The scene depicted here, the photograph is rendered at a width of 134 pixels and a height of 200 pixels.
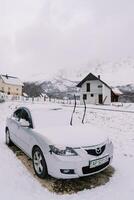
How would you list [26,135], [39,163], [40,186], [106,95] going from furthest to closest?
[106,95], [26,135], [39,163], [40,186]

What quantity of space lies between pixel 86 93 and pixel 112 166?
44694 mm

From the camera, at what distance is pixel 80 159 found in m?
4.26

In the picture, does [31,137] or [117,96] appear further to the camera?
[117,96]

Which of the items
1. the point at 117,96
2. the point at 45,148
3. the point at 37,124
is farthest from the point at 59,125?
the point at 117,96

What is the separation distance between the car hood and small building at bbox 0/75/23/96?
2652 inches

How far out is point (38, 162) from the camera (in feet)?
15.9

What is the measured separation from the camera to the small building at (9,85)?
70625 millimetres

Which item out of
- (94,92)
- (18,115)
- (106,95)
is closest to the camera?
(18,115)

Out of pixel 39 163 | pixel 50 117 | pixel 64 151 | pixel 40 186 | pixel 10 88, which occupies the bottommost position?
pixel 40 186

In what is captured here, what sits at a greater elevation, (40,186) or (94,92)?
(94,92)

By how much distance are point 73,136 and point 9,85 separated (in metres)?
69.7

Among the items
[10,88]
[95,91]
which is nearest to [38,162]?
[95,91]

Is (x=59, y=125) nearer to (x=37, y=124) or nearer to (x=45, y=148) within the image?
(x=37, y=124)

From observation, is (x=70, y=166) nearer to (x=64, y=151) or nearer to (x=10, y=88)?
(x=64, y=151)
